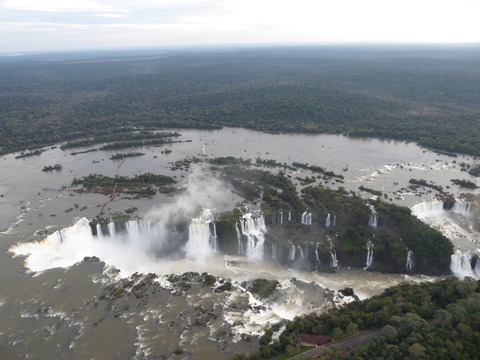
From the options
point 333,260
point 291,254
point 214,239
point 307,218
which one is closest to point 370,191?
point 307,218

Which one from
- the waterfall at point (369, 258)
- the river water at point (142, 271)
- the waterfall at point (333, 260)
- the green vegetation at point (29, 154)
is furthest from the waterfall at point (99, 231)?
the green vegetation at point (29, 154)

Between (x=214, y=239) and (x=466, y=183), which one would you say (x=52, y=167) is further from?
(x=466, y=183)

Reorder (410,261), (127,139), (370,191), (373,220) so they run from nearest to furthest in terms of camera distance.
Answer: (410,261) → (373,220) → (370,191) → (127,139)

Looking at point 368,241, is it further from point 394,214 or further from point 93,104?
point 93,104

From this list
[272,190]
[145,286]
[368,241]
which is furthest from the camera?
[272,190]

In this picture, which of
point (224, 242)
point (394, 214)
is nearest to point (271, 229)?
point (224, 242)
